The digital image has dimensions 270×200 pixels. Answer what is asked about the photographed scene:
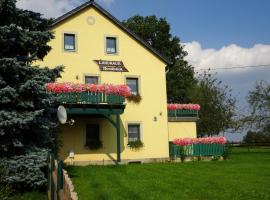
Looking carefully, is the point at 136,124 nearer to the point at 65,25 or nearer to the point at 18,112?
the point at 65,25

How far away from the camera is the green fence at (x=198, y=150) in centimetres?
2681

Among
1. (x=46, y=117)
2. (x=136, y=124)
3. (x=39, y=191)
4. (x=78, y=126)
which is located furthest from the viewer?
(x=136, y=124)

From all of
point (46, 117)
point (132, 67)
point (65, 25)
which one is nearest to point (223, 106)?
point (132, 67)

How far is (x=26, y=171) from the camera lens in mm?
13008

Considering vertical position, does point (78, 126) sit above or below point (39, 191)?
above

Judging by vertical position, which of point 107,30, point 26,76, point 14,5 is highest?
point 107,30

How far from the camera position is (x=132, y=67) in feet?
89.3

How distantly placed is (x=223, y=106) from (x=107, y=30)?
88.7ft

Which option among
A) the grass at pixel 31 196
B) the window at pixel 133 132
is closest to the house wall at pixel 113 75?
the window at pixel 133 132

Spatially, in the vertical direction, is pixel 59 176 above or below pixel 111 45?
below

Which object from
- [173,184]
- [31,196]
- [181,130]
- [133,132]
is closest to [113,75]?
[133,132]

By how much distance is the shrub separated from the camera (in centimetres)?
1277

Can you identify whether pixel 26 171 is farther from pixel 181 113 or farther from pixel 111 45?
pixel 181 113

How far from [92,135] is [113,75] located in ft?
12.6
